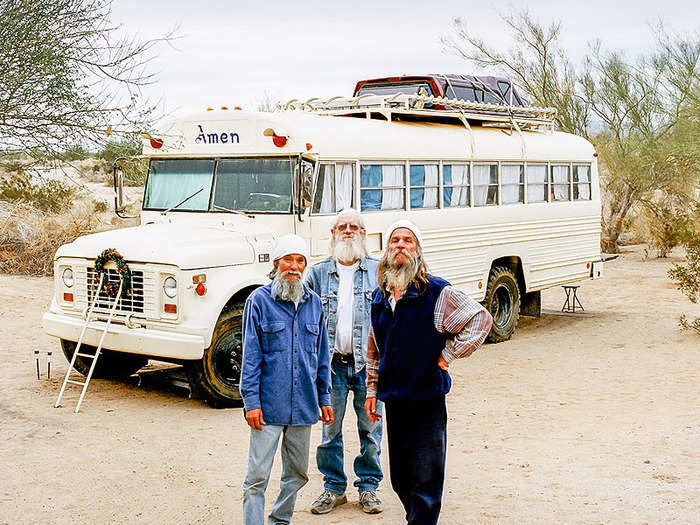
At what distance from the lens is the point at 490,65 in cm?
2466

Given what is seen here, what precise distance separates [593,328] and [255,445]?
9.23 meters

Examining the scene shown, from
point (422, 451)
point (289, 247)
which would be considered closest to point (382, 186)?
point (289, 247)

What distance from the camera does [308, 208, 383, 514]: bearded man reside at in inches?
210

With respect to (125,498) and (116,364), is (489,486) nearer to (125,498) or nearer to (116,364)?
(125,498)

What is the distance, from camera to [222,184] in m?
9.01

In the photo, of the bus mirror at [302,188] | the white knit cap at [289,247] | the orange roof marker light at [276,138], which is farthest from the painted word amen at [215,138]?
the white knit cap at [289,247]

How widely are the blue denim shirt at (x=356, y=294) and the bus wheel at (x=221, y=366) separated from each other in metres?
2.69

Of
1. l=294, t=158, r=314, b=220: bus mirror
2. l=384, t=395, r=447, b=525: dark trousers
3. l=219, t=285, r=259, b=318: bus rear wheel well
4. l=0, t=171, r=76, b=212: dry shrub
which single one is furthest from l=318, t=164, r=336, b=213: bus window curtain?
l=0, t=171, r=76, b=212: dry shrub

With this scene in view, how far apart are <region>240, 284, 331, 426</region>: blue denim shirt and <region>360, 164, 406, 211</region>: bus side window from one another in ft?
15.9

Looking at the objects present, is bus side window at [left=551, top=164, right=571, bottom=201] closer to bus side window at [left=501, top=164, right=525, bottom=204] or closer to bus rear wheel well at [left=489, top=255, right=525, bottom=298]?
bus side window at [left=501, top=164, right=525, bottom=204]

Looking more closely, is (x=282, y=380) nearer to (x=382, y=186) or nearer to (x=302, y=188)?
(x=302, y=188)

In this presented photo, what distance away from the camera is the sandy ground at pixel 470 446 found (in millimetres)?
5555

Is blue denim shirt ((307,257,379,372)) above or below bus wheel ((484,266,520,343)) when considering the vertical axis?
above

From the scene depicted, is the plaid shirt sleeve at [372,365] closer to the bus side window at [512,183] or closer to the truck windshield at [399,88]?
the truck windshield at [399,88]
